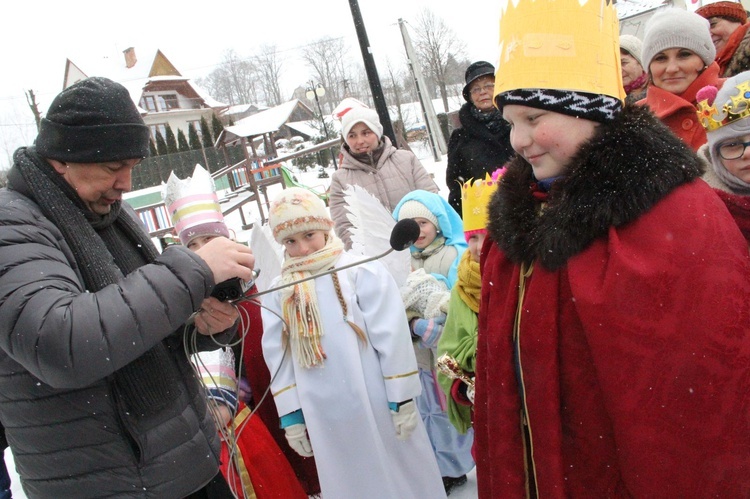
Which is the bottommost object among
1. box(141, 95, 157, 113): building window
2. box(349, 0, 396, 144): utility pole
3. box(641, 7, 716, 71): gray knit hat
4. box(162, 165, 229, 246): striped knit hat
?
box(162, 165, 229, 246): striped knit hat

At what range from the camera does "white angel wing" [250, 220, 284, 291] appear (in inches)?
127

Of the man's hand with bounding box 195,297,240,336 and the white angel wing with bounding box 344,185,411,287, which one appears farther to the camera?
the white angel wing with bounding box 344,185,411,287

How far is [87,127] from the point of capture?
1.42 meters

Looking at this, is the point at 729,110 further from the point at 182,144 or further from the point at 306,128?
the point at 306,128

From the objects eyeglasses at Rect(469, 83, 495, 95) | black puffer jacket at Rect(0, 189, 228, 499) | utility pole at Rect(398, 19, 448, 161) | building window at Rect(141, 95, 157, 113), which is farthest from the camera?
building window at Rect(141, 95, 157, 113)

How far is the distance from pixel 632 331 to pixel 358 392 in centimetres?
154

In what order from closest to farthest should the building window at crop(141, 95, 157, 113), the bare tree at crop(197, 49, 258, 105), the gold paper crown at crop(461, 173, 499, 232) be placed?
the gold paper crown at crop(461, 173, 499, 232)
the building window at crop(141, 95, 157, 113)
the bare tree at crop(197, 49, 258, 105)

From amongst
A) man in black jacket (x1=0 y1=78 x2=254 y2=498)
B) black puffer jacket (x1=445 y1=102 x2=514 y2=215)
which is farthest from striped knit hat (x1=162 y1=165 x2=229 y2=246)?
black puffer jacket (x1=445 y1=102 x2=514 y2=215)

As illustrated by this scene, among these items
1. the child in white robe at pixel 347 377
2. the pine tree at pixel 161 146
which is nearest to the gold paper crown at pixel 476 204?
the child in white robe at pixel 347 377

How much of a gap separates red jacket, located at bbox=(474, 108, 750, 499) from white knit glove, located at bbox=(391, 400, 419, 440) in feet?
3.62

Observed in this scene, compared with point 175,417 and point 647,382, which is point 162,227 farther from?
point 647,382

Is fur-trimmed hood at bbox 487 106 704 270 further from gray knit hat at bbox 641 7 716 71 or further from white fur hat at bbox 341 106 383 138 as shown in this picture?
white fur hat at bbox 341 106 383 138

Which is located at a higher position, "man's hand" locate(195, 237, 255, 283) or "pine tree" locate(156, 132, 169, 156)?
"pine tree" locate(156, 132, 169, 156)

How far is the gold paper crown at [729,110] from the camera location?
1.65 m
